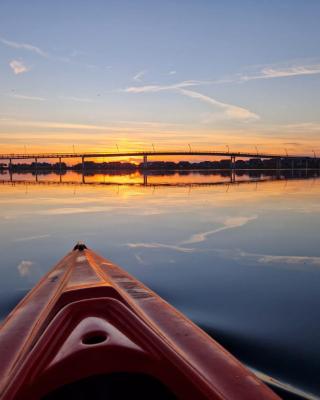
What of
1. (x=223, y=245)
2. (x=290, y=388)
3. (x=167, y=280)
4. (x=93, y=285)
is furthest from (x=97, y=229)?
(x=290, y=388)

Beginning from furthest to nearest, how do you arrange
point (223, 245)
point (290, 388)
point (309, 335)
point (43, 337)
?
point (223, 245), point (309, 335), point (290, 388), point (43, 337)

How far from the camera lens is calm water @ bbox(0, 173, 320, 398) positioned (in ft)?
17.1

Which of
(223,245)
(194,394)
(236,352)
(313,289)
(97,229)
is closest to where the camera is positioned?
(194,394)

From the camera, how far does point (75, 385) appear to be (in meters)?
2.94

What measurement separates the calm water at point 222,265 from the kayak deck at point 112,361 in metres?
1.49

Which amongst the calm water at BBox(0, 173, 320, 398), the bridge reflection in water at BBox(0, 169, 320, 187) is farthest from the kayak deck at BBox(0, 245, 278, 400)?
the bridge reflection in water at BBox(0, 169, 320, 187)

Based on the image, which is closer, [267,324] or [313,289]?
[267,324]

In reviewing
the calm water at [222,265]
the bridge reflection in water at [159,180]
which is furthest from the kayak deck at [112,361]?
the bridge reflection in water at [159,180]

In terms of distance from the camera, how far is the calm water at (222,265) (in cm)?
523

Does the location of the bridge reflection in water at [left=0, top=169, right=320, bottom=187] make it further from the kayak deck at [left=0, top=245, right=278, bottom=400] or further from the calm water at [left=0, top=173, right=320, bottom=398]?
the kayak deck at [left=0, top=245, right=278, bottom=400]

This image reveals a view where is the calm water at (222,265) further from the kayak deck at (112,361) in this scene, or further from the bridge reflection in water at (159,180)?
the bridge reflection in water at (159,180)

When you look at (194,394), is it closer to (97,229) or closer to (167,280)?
(167,280)

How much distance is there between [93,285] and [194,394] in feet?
7.10

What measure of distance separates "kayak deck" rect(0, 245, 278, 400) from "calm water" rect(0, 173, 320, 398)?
149cm
